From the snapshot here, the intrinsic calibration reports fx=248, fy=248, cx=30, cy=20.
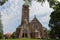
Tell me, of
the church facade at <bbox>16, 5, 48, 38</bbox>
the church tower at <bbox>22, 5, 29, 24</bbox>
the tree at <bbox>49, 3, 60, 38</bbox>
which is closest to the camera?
the tree at <bbox>49, 3, 60, 38</bbox>

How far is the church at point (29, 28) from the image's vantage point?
69.1 metres

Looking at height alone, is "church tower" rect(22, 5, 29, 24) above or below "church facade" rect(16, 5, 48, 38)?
above

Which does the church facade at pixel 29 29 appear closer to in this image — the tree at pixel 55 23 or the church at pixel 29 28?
the church at pixel 29 28

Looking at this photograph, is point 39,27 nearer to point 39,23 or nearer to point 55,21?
point 39,23

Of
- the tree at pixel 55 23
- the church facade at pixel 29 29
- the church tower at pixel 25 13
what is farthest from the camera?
the church tower at pixel 25 13

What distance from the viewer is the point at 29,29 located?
70.2 metres

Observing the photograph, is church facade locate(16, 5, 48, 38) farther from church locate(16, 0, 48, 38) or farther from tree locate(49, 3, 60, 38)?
tree locate(49, 3, 60, 38)

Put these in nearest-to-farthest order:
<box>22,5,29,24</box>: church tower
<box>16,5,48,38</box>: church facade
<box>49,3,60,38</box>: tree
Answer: <box>49,3,60,38</box>: tree
<box>16,5,48,38</box>: church facade
<box>22,5,29,24</box>: church tower

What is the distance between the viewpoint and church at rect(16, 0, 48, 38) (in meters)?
69.1

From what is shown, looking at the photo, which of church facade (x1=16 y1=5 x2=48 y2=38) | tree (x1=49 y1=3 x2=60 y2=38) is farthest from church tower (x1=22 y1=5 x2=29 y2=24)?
tree (x1=49 y1=3 x2=60 y2=38)

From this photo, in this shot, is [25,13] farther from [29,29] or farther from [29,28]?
[29,29]

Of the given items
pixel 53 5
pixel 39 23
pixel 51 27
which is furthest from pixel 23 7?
pixel 53 5

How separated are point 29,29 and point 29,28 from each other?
384 millimetres

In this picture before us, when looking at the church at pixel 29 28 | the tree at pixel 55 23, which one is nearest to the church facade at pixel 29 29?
the church at pixel 29 28
